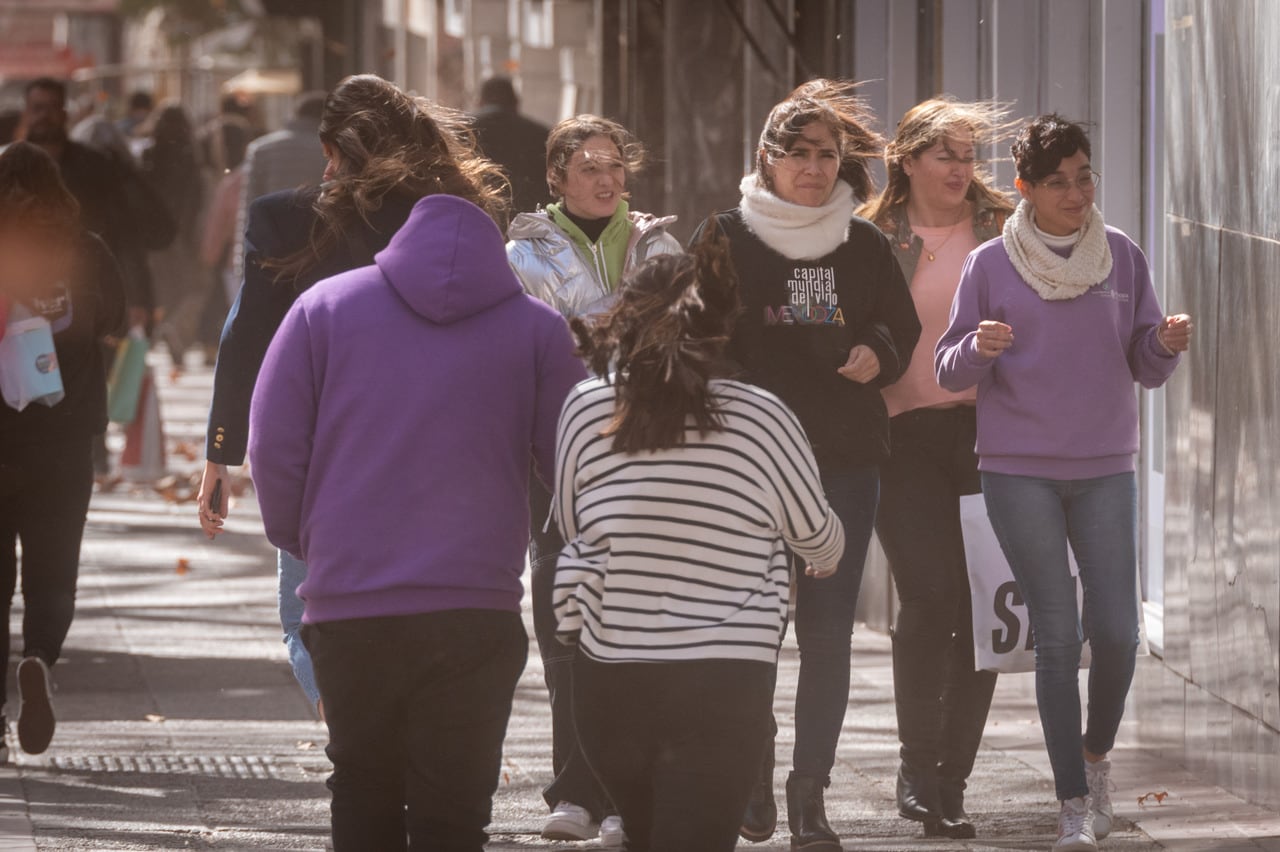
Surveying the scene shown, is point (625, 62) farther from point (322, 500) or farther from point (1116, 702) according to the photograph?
point (322, 500)

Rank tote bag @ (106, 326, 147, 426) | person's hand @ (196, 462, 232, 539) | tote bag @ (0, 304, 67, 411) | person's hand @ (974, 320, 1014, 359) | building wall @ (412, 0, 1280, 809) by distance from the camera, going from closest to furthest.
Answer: person's hand @ (196, 462, 232, 539) → person's hand @ (974, 320, 1014, 359) → building wall @ (412, 0, 1280, 809) → tote bag @ (0, 304, 67, 411) → tote bag @ (106, 326, 147, 426)

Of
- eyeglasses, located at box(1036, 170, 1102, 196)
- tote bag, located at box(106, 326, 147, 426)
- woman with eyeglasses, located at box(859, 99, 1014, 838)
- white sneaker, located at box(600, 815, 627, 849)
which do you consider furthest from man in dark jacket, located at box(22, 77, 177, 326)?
eyeglasses, located at box(1036, 170, 1102, 196)

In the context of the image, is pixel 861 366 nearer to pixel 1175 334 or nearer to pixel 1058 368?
pixel 1058 368

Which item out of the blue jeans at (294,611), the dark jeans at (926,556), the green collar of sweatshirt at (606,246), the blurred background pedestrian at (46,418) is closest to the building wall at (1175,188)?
the dark jeans at (926,556)

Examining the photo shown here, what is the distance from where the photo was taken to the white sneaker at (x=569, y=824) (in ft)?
20.3

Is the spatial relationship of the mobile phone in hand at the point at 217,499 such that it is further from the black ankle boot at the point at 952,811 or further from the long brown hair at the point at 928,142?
the black ankle boot at the point at 952,811

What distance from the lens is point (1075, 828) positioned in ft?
20.0

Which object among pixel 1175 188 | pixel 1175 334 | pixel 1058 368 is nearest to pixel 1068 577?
pixel 1058 368

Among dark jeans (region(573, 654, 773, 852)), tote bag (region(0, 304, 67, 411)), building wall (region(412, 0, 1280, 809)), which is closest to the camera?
dark jeans (region(573, 654, 773, 852))

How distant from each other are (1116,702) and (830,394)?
113 centimetres

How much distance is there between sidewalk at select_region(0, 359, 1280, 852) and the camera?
650 cm

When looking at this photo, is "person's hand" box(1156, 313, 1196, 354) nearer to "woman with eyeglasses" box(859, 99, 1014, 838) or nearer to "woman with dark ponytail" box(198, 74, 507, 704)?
"woman with eyeglasses" box(859, 99, 1014, 838)

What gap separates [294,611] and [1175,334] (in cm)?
229

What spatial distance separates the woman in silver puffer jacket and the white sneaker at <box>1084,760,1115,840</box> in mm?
1258
